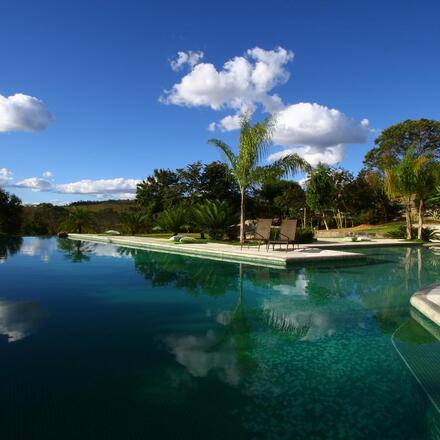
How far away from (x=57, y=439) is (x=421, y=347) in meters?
4.03

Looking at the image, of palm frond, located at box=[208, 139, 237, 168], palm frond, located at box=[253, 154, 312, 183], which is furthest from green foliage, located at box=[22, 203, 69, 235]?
palm frond, located at box=[253, 154, 312, 183]

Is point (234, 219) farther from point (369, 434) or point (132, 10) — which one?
point (369, 434)

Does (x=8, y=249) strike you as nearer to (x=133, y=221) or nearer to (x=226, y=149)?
(x=133, y=221)

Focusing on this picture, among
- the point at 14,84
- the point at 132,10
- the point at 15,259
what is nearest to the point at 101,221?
the point at 14,84

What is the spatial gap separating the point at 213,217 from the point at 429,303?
Result: 12865mm

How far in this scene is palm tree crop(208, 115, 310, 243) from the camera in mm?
15867

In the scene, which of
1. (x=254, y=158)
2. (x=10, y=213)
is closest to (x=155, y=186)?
(x=10, y=213)

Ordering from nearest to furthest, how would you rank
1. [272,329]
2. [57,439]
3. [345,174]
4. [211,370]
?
[57,439] < [211,370] < [272,329] < [345,174]

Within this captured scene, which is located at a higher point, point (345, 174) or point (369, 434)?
point (345, 174)

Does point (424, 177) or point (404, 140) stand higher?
point (404, 140)

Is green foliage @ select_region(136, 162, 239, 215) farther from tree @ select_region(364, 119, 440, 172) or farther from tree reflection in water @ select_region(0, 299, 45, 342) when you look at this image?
tree @ select_region(364, 119, 440, 172)

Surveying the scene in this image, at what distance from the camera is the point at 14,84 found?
17.1 meters

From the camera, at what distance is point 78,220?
27500mm

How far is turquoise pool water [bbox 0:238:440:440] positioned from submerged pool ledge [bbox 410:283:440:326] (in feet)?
0.89
